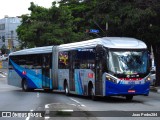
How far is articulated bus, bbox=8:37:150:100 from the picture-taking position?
2241 cm

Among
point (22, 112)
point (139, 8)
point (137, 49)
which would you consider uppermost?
point (139, 8)

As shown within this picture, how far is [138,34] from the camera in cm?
3384

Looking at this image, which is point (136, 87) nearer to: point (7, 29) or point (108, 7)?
point (108, 7)

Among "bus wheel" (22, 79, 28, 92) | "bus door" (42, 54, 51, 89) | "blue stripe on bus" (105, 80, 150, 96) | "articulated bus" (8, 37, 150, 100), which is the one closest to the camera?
"blue stripe on bus" (105, 80, 150, 96)

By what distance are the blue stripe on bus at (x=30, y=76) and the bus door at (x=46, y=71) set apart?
2.05 ft

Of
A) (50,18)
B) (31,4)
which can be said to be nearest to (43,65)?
(50,18)

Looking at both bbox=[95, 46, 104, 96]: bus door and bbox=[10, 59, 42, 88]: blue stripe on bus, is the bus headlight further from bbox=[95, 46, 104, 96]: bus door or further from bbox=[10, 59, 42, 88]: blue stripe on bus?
bbox=[10, 59, 42, 88]: blue stripe on bus

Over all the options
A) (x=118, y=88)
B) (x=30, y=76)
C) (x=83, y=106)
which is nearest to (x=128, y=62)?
(x=118, y=88)

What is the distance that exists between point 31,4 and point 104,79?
4537 cm

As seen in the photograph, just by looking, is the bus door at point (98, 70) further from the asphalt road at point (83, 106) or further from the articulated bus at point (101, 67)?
the asphalt road at point (83, 106)

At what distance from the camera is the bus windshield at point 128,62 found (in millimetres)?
22469

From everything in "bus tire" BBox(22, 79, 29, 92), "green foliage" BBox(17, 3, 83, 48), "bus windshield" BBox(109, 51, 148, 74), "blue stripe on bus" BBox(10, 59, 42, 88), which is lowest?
"bus tire" BBox(22, 79, 29, 92)

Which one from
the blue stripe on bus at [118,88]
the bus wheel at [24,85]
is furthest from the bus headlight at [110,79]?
the bus wheel at [24,85]

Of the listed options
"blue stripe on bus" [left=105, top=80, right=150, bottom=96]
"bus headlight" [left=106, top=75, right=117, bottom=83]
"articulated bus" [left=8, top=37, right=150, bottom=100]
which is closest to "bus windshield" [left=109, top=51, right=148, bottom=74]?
"articulated bus" [left=8, top=37, right=150, bottom=100]
